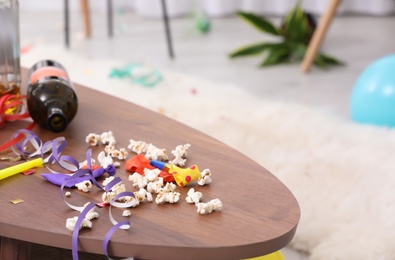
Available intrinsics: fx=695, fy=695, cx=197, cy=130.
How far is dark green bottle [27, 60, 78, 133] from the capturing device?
127cm

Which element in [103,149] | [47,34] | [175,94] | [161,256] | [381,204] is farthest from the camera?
[47,34]

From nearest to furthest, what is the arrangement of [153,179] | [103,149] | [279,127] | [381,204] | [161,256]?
[161,256] < [153,179] < [103,149] < [381,204] < [279,127]

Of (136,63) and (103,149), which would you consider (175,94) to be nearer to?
(136,63)

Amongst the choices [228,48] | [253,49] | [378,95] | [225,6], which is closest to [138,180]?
[378,95]

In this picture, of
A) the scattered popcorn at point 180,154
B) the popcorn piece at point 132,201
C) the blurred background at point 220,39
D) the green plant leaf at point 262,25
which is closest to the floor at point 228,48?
the blurred background at point 220,39

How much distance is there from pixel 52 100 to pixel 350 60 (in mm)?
1913

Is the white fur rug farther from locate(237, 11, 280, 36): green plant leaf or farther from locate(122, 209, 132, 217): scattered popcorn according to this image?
locate(122, 209, 132, 217): scattered popcorn

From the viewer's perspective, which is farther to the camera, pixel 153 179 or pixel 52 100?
pixel 52 100

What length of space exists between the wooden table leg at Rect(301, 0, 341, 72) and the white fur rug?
0.42 meters

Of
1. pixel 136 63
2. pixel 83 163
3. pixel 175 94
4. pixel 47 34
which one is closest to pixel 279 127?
pixel 175 94

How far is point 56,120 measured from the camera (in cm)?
128

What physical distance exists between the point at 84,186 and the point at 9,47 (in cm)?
40

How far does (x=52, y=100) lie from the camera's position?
1.28m

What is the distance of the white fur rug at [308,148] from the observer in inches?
60.5
